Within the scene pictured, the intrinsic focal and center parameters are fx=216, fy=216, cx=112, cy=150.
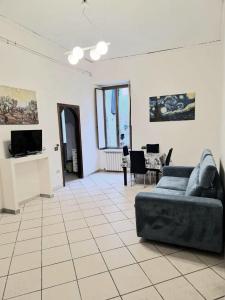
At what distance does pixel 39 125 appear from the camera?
465cm

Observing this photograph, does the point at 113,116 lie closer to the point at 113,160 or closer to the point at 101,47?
the point at 113,160

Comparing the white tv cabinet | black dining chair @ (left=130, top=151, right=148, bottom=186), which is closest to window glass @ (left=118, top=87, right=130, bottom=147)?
black dining chair @ (left=130, top=151, right=148, bottom=186)

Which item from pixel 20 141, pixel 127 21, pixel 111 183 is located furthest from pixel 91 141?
pixel 127 21

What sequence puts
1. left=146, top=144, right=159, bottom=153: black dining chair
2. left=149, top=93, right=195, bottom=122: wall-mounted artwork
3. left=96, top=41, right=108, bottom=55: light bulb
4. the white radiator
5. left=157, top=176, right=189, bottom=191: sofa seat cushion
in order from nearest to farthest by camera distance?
left=96, top=41, right=108, bottom=55: light bulb → left=157, top=176, right=189, bottom=191: sofa seat cushion → left=149, top=93, right=195, bottom=122: wall-mounted artwork → left=146, top=144, right=159, bottom=153: black dining chair → the white radiator

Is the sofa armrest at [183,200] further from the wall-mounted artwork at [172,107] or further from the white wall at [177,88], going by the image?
the wall-mounted artwork at [172,107]

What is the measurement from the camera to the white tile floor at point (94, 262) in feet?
6.41

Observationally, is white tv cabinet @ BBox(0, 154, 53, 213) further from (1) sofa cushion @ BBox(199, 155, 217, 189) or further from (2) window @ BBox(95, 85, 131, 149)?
(1) sofa cushion @ BBox(199, 155, 217, 189)

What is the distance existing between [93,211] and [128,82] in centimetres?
407

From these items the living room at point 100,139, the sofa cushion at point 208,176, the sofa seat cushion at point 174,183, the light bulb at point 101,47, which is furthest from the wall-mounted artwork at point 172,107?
the sofa cushion at point 208,176

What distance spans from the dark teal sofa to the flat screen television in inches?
98.6

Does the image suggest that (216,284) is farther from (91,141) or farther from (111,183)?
(91,141)

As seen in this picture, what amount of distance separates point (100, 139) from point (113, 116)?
0.86 m

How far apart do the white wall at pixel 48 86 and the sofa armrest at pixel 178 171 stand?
2631 mm

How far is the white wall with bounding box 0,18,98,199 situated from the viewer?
395 cm
